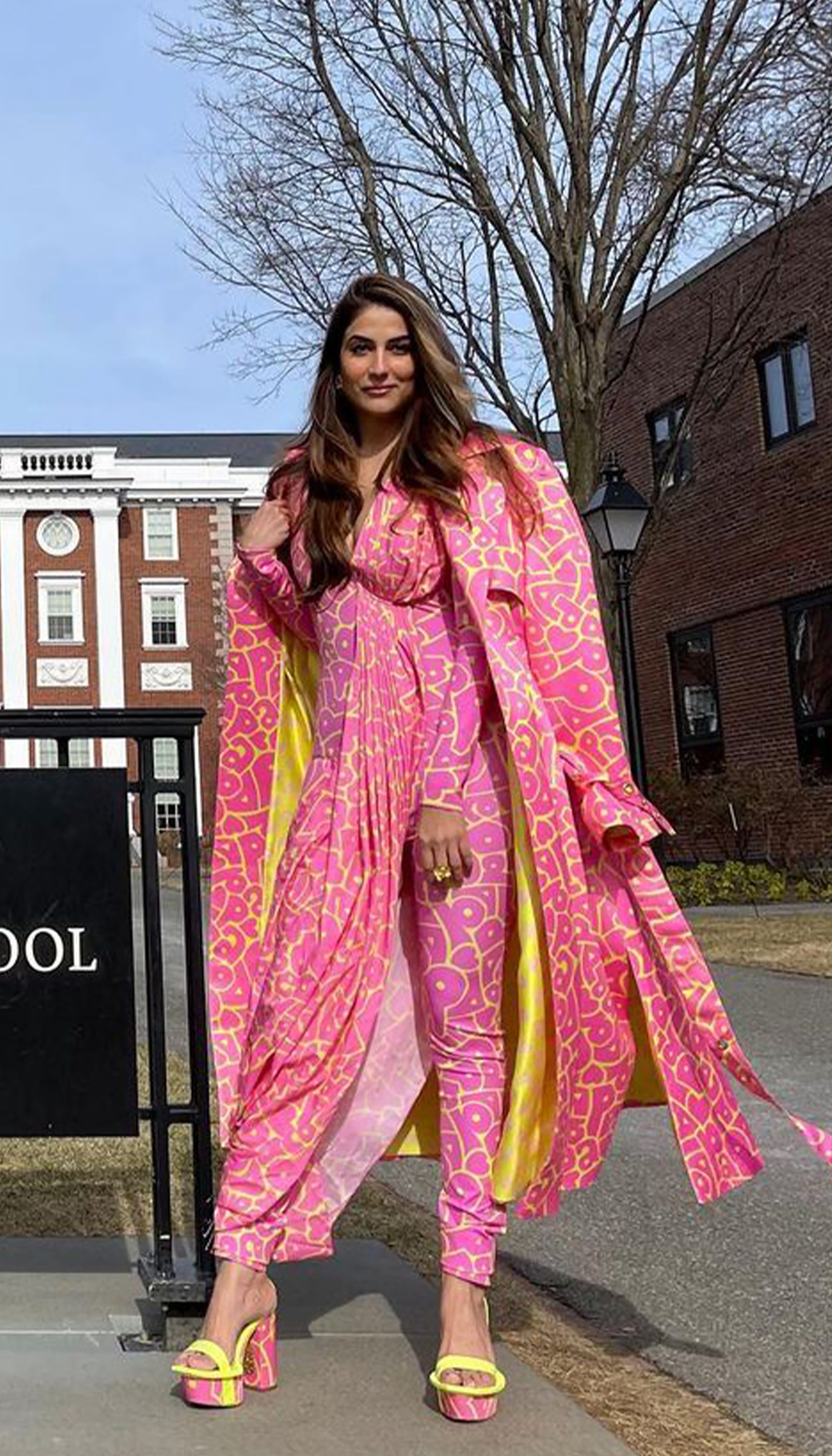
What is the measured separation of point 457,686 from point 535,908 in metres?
0.39

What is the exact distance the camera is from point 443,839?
2586 mm

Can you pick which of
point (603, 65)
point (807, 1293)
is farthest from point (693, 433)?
point (807, 1293)

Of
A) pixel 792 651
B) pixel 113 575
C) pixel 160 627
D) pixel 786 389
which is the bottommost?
pixel 792 651

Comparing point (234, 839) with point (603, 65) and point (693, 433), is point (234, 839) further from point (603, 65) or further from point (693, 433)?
point (693, 433)

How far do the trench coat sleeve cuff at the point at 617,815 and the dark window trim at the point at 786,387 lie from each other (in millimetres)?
16585

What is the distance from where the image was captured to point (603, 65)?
13.1 metres

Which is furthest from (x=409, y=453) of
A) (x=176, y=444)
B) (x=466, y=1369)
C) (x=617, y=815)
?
(x=176, y=444)

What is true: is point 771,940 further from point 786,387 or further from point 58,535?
point 58,535

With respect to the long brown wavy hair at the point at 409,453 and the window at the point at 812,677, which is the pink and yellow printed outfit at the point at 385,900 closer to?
the long brown wavy hair at the point at 409,453

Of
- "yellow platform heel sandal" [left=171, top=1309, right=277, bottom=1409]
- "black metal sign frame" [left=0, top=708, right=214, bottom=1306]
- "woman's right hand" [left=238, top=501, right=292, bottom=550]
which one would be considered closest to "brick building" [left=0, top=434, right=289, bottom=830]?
"black metal sign frame" [left=0, top=708, right=214, bottom=1306]

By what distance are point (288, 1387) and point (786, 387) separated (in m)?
17.8

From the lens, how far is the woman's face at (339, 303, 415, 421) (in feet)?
9.09

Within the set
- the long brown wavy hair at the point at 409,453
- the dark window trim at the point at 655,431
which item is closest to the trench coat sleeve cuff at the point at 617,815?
the long brown wavy hair at the point at 409,453

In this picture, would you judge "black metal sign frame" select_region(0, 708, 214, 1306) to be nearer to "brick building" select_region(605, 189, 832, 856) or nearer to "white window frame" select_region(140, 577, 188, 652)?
"brick building" select_region(605, 189, 832, 856)
